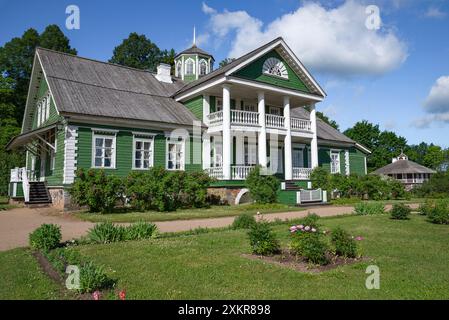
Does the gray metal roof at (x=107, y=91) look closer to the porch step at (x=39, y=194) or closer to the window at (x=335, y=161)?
the porch step at (x=39, y=194)

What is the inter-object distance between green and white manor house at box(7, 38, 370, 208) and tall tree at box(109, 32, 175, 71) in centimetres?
2688

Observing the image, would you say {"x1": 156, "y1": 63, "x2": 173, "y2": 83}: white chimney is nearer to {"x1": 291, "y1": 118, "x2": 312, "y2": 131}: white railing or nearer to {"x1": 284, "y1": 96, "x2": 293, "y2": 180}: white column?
{"x1": 284, "y1": 96, "x2": 293, "y2": 180}: white column

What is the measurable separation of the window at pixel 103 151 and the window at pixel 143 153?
1329 mm

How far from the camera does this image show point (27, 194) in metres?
19.5

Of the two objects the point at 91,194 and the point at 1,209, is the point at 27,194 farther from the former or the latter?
the point at 91,194

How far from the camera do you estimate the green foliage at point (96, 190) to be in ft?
49.6

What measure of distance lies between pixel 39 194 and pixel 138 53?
38.1 meters

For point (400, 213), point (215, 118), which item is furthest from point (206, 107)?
point (400, 213)

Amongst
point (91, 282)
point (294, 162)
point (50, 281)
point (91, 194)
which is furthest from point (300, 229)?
point (294, 162)

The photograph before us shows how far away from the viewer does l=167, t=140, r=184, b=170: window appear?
72.0ft

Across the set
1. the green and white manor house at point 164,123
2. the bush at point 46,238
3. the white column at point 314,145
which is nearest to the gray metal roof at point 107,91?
the green and white manor house at point 164,123

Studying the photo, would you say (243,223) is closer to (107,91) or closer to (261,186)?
(261,186)

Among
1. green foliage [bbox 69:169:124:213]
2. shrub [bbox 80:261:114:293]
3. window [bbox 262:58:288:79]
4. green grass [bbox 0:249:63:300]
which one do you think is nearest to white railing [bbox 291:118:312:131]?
window [bbox 262:58:288:79]

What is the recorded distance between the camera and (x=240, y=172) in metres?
21.6
